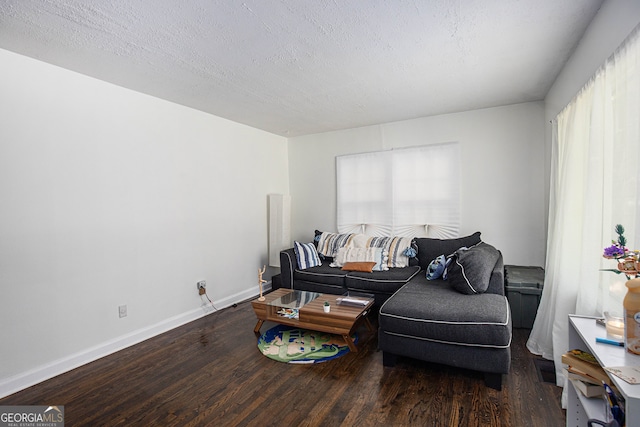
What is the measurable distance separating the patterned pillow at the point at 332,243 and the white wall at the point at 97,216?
1.26m

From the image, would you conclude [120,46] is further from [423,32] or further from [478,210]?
[478,210]

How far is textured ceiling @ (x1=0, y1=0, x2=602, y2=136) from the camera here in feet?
5.99

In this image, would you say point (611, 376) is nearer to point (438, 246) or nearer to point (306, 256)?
point (438, 246)

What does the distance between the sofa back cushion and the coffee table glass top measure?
1.49 metres

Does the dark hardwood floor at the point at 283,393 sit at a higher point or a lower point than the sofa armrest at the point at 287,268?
lower

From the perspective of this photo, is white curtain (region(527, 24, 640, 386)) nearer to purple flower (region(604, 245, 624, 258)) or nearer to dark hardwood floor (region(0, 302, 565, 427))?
purple flower (region(604, 245, 624, 258))

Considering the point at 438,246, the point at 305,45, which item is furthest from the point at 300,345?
the point at 305,45

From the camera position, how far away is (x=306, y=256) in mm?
4133

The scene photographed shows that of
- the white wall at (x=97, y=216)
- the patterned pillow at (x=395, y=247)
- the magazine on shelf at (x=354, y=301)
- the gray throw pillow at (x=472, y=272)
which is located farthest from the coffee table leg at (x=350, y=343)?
the white wall at (x=97, y=216)

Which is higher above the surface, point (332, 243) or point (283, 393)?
point (332, 243)

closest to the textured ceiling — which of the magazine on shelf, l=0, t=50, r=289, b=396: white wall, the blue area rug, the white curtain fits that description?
l=0, t=50, r=289, b=396: white wall

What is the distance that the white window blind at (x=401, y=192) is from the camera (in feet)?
13.4

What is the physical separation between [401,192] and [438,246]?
37.2 inches

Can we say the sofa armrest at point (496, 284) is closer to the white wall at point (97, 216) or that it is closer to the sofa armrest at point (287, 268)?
the sofa armrest at point (287, 268)
